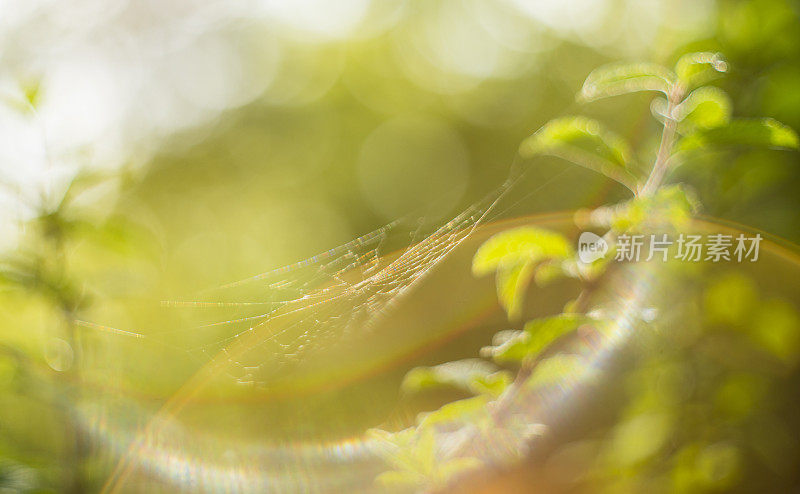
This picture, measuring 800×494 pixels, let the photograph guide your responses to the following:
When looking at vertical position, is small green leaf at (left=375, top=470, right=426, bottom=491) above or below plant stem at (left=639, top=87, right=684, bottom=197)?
below

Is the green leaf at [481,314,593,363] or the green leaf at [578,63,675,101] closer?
the green leaf at [481,314,593,363]

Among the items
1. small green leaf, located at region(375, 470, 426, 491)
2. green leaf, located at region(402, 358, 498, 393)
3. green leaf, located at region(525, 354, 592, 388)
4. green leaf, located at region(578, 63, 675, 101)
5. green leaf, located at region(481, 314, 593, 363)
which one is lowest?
small green leaf, located at region(375, 470, 426, 491)

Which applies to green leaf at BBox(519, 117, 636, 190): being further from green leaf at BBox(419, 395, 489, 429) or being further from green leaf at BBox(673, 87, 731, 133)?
green leaf at BBox(419, 395, 489, 429)

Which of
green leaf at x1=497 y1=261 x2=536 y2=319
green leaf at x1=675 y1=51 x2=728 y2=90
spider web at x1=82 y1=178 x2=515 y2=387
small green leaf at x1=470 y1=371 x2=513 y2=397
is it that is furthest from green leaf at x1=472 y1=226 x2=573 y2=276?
spider web at x1=82 y1=178 x2=515 y2=387

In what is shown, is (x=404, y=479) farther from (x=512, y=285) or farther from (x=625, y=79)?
(x=625, y=79)

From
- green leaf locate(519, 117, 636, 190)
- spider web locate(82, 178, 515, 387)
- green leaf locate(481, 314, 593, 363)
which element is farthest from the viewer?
spider web locate(82, 178, 515, 387)

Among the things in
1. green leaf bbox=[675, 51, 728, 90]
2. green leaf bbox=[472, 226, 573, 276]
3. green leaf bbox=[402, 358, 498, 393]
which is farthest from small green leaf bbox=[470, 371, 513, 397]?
green leaf bbox=[675, 51, 728, 90]

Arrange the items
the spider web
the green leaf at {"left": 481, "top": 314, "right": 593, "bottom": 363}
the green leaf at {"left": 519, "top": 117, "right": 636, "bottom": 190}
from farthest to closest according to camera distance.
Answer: the spider web, the green leaf at {"left": 519, "top": 117, "right": 636, "bottom": 190}, the green leaf at {"left": 481, "top": 314, "right": 593, "bottom": 363}
